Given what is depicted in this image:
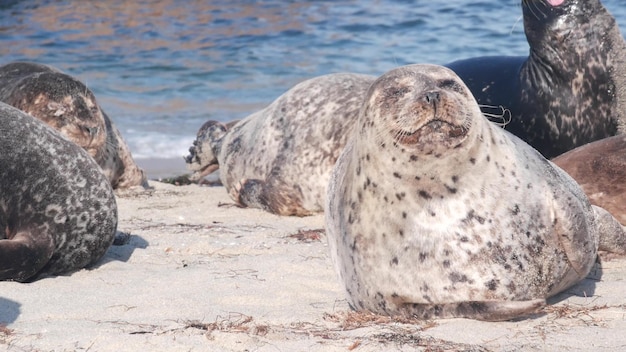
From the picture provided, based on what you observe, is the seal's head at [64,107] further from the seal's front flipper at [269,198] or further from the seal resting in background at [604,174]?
the seal resting in background at [604,174]

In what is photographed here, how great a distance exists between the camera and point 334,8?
20.7 m

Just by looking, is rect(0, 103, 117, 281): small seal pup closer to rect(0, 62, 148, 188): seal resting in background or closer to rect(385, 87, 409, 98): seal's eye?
rect(385, 87, 409, 98): seal's eye

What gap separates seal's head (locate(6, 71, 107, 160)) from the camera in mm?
7527

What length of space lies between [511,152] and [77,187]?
216 centimetres

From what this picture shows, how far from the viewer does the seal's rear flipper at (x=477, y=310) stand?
3.88m

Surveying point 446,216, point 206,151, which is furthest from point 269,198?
point 446,216

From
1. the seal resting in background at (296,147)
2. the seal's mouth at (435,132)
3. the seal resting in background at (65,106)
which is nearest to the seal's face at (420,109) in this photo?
the seal's mouth at (435,132)

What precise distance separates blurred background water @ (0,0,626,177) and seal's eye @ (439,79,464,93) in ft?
20.4

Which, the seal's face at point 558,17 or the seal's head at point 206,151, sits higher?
the seal's face at point 558,17

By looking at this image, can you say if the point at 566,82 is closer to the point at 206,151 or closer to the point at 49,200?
the point at 206,151

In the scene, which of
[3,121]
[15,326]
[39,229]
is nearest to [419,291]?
[15,326]

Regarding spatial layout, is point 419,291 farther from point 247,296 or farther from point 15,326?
point 15,326

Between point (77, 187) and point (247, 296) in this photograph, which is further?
point (77, 187)

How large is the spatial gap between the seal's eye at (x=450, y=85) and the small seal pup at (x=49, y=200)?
78.3 inches
